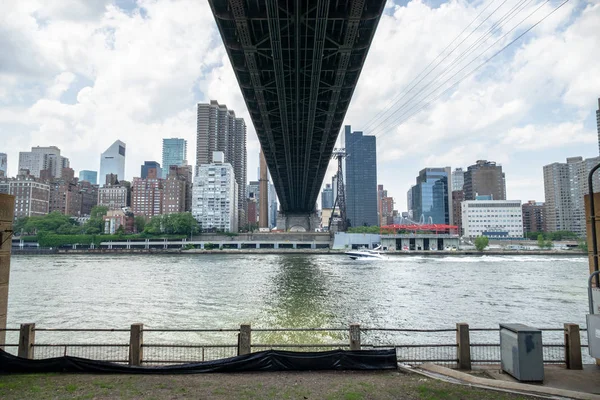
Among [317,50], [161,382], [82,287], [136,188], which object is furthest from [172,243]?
[161,382]

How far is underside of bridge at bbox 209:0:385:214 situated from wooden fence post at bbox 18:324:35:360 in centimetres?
1746

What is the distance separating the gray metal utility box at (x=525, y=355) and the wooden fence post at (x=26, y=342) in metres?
10.9

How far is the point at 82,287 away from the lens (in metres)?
37.1

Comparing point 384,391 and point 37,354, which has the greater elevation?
point 384,391

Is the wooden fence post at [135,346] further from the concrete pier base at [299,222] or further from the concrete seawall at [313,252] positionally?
the concrete pier base at [299,222]

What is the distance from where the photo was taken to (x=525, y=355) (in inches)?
316

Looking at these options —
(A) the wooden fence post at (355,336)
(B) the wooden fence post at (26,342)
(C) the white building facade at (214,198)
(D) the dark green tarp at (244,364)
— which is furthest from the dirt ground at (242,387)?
(C) the white building facade at (214,198)

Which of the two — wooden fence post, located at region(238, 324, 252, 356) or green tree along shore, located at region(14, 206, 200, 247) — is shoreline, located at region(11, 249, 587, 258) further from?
wooden fence post, located at region(238, 324, 252, 356)

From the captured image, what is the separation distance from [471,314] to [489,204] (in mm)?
173233

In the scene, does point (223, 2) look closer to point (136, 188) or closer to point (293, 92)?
point (293, 92)

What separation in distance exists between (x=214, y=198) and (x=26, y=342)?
6031 inches

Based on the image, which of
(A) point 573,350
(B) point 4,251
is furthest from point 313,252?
(A) point 573,350

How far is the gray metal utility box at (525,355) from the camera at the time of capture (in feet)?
26.0

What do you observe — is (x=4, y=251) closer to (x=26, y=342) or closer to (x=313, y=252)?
(x=26, y=342)
